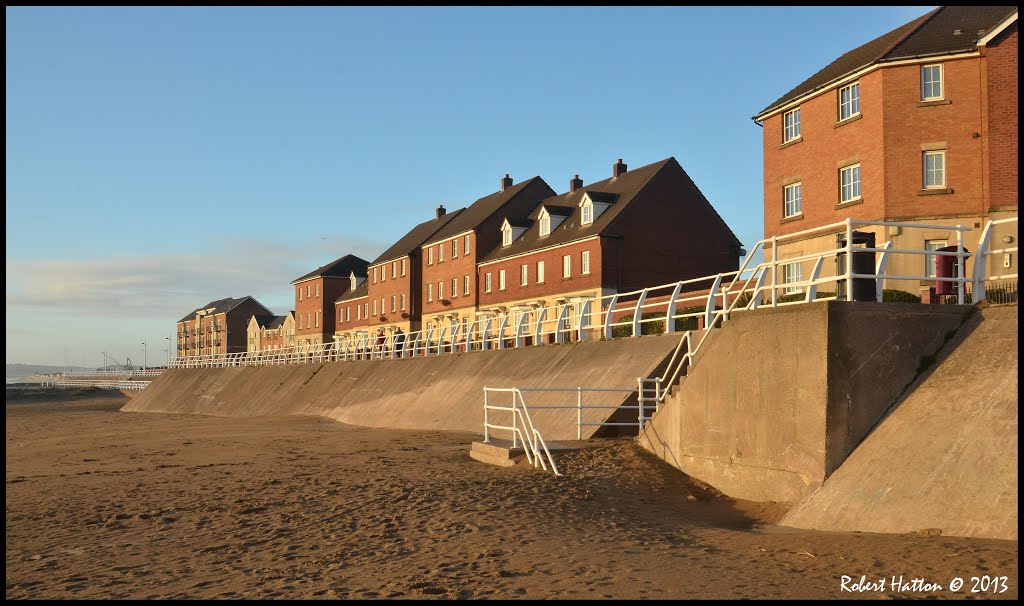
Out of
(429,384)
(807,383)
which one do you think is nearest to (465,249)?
(429,384)

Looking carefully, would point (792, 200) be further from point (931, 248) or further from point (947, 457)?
point (947, 457)

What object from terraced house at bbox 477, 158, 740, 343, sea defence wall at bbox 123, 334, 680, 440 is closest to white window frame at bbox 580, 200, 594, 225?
terraced house at bbox 477, 158, 740, 343

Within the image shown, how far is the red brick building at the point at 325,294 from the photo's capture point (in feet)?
287

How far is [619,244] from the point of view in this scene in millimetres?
46656

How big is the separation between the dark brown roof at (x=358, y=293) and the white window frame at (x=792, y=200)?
1925 inches

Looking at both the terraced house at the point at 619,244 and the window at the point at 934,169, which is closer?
the window at the point at 934,169

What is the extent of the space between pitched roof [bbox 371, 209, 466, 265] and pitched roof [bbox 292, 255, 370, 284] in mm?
11176

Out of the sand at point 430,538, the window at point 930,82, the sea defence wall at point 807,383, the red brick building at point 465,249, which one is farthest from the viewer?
the red brick building at point 465,249

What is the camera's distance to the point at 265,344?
118m

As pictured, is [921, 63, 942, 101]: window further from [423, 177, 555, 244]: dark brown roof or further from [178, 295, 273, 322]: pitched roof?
[178, 295, 273, 322]: pitched roof

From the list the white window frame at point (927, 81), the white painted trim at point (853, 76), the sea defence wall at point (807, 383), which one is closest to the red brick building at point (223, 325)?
the white painted trim at point (853, 76)

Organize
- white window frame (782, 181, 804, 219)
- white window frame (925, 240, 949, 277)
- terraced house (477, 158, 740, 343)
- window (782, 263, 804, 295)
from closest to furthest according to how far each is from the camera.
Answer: white window frame (925, 240, 949, 277), window (782, 263, 804, 295), white window frame (782, 181, 804, 219), terraced house (477, 158, 740, 343)

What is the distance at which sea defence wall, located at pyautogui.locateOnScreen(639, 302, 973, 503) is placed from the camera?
11414mm

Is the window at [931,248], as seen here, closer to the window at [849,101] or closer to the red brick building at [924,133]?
the red brick building at [924,133]
